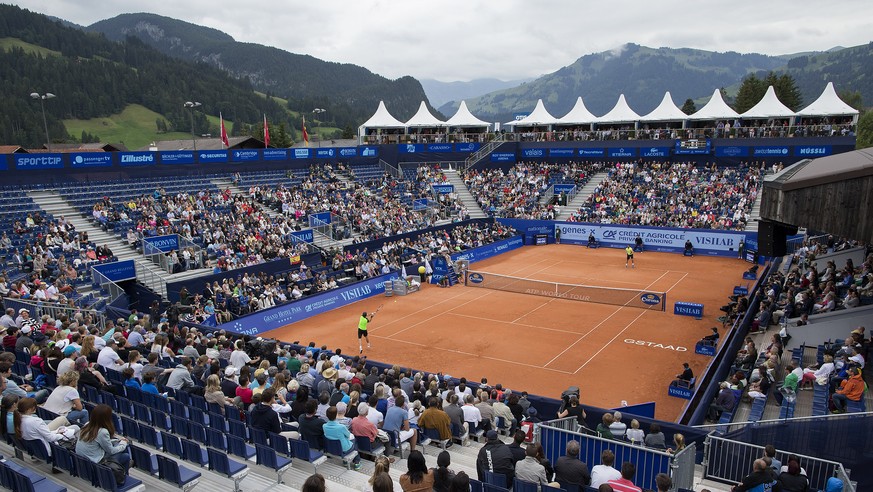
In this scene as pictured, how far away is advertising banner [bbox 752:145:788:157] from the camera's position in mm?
49406

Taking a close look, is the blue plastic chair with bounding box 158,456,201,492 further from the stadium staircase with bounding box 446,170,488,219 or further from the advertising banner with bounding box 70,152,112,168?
the stadium staircase with bounding box 446,170,488,219

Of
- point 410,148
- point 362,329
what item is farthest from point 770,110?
point 362,329

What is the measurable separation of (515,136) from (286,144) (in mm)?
53345

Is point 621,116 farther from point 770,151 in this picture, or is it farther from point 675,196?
point 770,151

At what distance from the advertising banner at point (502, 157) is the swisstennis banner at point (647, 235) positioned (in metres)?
11.6

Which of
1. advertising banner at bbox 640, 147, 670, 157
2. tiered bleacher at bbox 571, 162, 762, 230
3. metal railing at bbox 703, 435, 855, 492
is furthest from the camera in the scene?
advertising banner at bbox 640, 147, 670, 157

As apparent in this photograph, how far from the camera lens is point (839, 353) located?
15.1 m

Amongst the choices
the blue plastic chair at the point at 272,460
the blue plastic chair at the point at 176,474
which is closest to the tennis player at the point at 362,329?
the blue plastic chair at the point at 272,460

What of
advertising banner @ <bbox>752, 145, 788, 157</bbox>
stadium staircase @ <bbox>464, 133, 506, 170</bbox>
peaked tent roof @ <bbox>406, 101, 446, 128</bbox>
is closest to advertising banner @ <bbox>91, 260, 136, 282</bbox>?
stadium staircase @ <bbox>464, 133, 506, 170</bbox>

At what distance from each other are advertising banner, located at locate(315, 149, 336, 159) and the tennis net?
67.6 ft

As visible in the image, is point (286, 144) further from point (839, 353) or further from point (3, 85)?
point (839, 353)

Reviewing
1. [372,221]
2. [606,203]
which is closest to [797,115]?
[606,203]

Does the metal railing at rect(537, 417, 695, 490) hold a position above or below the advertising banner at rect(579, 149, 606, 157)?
below

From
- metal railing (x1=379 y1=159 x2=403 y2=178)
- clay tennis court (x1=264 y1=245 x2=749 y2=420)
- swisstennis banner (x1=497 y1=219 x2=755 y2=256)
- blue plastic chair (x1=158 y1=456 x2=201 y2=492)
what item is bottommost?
clay tennis court (x1=264 y1=245 x2=749 y2=420)
